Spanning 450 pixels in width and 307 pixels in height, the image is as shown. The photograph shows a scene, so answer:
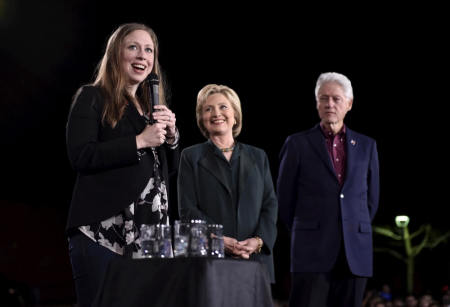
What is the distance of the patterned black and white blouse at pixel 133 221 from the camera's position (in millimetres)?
2105

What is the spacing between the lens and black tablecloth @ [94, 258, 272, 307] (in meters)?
1.91

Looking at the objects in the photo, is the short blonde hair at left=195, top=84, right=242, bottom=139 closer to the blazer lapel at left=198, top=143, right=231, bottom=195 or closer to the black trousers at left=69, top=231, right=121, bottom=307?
the blazer lapel at left=198, top=143, right=231, bottom=195

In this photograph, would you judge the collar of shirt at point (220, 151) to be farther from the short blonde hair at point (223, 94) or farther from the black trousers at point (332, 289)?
the black trousers at point (332, 289)

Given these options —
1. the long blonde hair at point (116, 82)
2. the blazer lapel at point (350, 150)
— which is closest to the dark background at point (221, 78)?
the blazer lapel at point (350, 150)

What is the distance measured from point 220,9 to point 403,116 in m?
6.62

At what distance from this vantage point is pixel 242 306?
2051 mm

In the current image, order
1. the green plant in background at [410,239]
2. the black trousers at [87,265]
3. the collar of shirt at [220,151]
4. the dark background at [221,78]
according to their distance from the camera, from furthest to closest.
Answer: the green plant in background at [410,239] < the dark background at [221,78] < the collar of shirt at [220,151] < the black trousers at [87,265]

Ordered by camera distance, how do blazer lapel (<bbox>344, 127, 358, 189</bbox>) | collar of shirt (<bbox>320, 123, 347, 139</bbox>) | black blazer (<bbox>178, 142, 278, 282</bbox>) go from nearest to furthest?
black blazer (<bbox>178, 142, 278, 282</bbox>) < blazer lapel (<bbox>344, 127, 358, 189</bbox>) < collar of shirt (<bbox>320, 123, 347, 139</bbox>)

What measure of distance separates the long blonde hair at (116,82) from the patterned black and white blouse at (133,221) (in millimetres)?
183

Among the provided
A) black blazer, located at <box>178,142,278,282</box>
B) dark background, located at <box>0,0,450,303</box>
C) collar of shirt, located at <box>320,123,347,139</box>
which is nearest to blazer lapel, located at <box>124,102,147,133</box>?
black blazer, located at <box>178,142,278,282</box>

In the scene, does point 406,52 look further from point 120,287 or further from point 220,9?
point 120,287

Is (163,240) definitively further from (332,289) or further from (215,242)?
(332,289)

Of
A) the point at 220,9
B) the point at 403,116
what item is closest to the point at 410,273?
the point at 403,116

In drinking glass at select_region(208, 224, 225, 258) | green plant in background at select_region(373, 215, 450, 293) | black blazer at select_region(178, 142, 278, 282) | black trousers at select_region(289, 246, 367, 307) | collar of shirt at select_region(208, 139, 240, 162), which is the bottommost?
green plant in background at select_region(373, 215, 450, 293)
